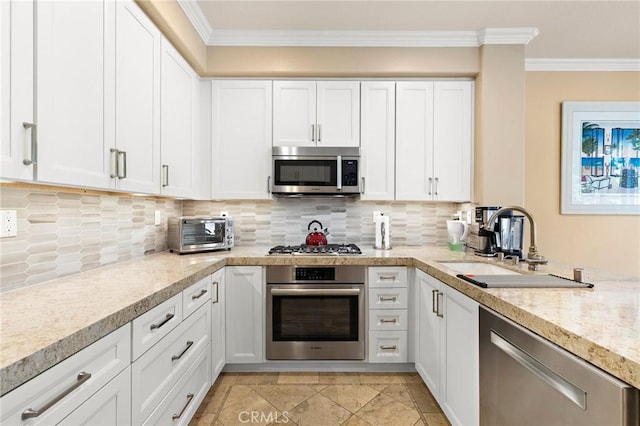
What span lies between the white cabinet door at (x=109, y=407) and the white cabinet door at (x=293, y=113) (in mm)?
2061

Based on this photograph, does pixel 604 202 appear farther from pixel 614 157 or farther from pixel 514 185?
pixel 514 185

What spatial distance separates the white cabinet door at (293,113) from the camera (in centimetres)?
277

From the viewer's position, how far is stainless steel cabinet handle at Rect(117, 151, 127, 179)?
1.58 meters

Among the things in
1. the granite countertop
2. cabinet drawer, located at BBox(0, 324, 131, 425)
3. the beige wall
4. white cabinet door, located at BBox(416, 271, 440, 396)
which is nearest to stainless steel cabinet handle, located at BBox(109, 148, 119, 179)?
the granite countertop

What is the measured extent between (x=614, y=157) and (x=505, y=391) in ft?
9.76

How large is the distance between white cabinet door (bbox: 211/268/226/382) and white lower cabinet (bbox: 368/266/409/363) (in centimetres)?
107

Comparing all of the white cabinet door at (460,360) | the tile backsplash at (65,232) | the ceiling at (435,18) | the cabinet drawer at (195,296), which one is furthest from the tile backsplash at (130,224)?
the ceiling at (435,18)

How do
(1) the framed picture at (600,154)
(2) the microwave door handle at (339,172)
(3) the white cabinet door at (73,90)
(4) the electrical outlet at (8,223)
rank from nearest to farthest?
1. (3) the white cabinet door at (73,90)
2. (4) the electrical outlet at (8,223)
3. (2) the microwave door handle at (339,172)
4. (1) the framed picture at (600,154)

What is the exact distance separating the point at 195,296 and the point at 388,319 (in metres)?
1.39

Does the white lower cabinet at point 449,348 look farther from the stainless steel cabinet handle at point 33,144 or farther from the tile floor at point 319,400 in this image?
the stainless steel cabinet handle at point 33,144

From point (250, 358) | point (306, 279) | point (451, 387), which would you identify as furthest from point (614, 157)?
point (250, 358)

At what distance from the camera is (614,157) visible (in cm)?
303

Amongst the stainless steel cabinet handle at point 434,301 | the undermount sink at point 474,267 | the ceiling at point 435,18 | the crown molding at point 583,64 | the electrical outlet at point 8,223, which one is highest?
the ceiling at point 435,18

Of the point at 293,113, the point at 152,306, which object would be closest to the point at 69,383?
the point at 152,306
